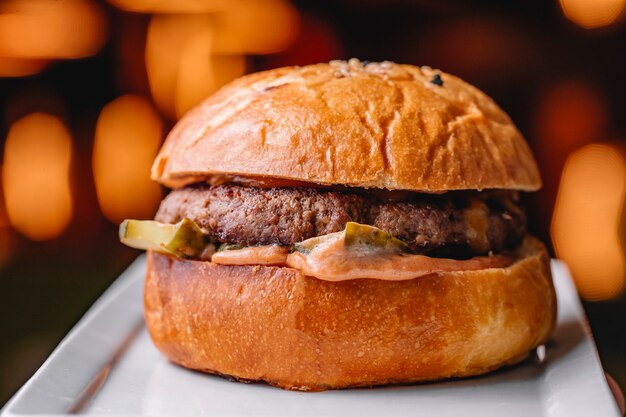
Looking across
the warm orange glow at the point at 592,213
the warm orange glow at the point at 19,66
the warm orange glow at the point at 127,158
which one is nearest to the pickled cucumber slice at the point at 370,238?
the warm orange glow at the point at 592,213

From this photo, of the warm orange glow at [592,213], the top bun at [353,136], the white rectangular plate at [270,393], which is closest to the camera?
the white rectangular plate at [270,393]

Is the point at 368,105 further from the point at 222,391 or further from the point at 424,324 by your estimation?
the point at 222,391

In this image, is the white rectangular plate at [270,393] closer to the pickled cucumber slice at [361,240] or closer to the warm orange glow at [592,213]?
the pickled cucumber slice at [361,240]

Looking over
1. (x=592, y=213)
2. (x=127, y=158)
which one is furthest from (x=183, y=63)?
(x=592, y=213)

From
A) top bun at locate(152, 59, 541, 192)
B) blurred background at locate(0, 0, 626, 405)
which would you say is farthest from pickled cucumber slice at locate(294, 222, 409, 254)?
blurred background at locate(0, 0, 626, 405)

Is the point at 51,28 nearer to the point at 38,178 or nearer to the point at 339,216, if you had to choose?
the point at 38,178

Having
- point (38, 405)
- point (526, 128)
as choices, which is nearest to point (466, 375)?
point (38, 405)

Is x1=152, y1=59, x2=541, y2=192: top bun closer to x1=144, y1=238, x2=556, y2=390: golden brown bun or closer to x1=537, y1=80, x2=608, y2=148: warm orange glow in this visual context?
x1=144, y1=238, x2=556, y2=390: golden brown bun
